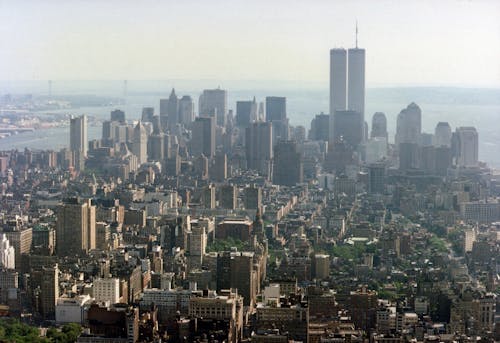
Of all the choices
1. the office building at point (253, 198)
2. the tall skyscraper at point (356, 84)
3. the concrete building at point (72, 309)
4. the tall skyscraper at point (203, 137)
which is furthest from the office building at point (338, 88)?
the concrete building at point (72, 309)

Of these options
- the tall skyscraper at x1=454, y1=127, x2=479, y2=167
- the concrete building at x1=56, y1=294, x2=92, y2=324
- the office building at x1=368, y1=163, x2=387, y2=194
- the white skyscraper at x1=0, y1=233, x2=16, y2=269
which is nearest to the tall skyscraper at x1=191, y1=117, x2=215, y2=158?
the office building at x1=368, y1=163, x2=387, y2=194

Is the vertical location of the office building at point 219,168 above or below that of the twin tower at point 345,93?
below

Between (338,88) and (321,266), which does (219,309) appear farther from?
(338,88)

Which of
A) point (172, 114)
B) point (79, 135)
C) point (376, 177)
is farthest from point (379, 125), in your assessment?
point (79, 135)

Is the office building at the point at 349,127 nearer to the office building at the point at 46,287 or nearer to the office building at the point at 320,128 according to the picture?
the office building at the point at 320,128

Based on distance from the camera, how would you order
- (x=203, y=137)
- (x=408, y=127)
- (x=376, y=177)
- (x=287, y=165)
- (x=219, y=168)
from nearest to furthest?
(x=376, y=177) → (x=219, y=168) → (x=287, y=165) → (x=408, y=127) → (x=203, y=137)

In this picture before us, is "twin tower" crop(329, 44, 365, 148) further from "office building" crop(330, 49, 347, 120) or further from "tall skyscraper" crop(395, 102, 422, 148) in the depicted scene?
"tall skyscraper" crop(395, 102, 422, 148)
